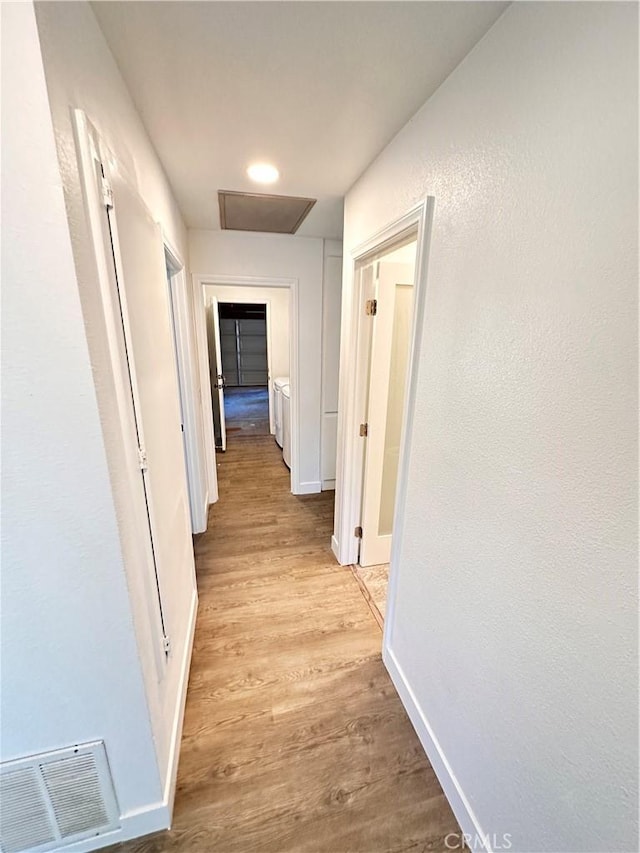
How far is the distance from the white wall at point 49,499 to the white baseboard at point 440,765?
985 millimetres

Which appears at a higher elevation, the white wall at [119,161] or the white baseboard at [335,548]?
the white wall at [119,161]

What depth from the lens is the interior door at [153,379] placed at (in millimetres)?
962

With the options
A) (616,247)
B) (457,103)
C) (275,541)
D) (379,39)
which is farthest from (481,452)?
(275,541)

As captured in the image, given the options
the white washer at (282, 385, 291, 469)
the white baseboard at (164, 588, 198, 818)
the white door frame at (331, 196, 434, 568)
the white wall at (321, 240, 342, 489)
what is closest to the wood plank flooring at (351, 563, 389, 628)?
the white door frame at (331, 196, 434, 568)

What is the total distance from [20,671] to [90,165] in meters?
1.23

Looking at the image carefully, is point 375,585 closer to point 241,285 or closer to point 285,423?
point 285,423

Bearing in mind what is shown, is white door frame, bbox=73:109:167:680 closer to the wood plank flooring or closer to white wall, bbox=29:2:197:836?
white wall, bbox=29:2:197:836

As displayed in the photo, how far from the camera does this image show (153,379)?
1.22 metres

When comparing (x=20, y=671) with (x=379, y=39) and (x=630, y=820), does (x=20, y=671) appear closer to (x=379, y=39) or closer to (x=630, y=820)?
(x=630, y=820)

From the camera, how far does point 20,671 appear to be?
839 mm

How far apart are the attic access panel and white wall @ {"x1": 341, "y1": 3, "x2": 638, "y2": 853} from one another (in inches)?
40.0

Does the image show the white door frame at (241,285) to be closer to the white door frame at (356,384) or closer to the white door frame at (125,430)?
the white door frame at (356,384)

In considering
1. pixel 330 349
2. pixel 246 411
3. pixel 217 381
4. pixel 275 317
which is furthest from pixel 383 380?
pixel 246 411

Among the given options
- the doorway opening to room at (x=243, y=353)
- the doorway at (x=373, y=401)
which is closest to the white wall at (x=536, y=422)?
the doorway at (x=373, y=401)
